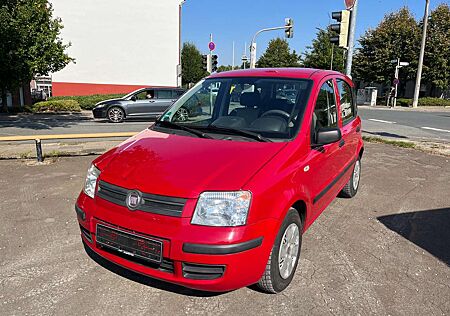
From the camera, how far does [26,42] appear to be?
50.7ft

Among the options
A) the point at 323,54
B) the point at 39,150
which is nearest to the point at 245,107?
the point at 39,150

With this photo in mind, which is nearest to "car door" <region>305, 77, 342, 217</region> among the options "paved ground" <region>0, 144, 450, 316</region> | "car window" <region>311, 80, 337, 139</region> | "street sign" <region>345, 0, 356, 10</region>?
"car window" <region>311, 80, 337, 139</region>

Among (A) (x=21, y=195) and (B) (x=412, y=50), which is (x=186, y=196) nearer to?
(A) (x=21, y=195)

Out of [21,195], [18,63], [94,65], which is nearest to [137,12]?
[94,65]

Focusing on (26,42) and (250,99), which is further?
(26,42)

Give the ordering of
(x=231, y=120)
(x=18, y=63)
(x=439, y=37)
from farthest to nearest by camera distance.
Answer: (x=439, y=37)
(x=18, y=63)
(x=231, y=120)

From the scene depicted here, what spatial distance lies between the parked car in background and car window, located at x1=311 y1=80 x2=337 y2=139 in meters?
12.1

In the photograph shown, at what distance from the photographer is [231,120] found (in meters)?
3.39

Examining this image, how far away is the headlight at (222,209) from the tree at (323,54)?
4306cm

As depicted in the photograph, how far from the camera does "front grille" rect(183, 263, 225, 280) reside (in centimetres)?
231

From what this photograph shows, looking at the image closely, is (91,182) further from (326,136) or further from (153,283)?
(326,136)

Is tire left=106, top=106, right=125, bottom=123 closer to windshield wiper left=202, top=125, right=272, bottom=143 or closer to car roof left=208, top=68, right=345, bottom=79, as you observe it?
car roof left=208, top=68, right=345, bottom=79

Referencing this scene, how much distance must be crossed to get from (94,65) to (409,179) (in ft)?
86.7

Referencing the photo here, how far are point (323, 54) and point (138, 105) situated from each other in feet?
114
